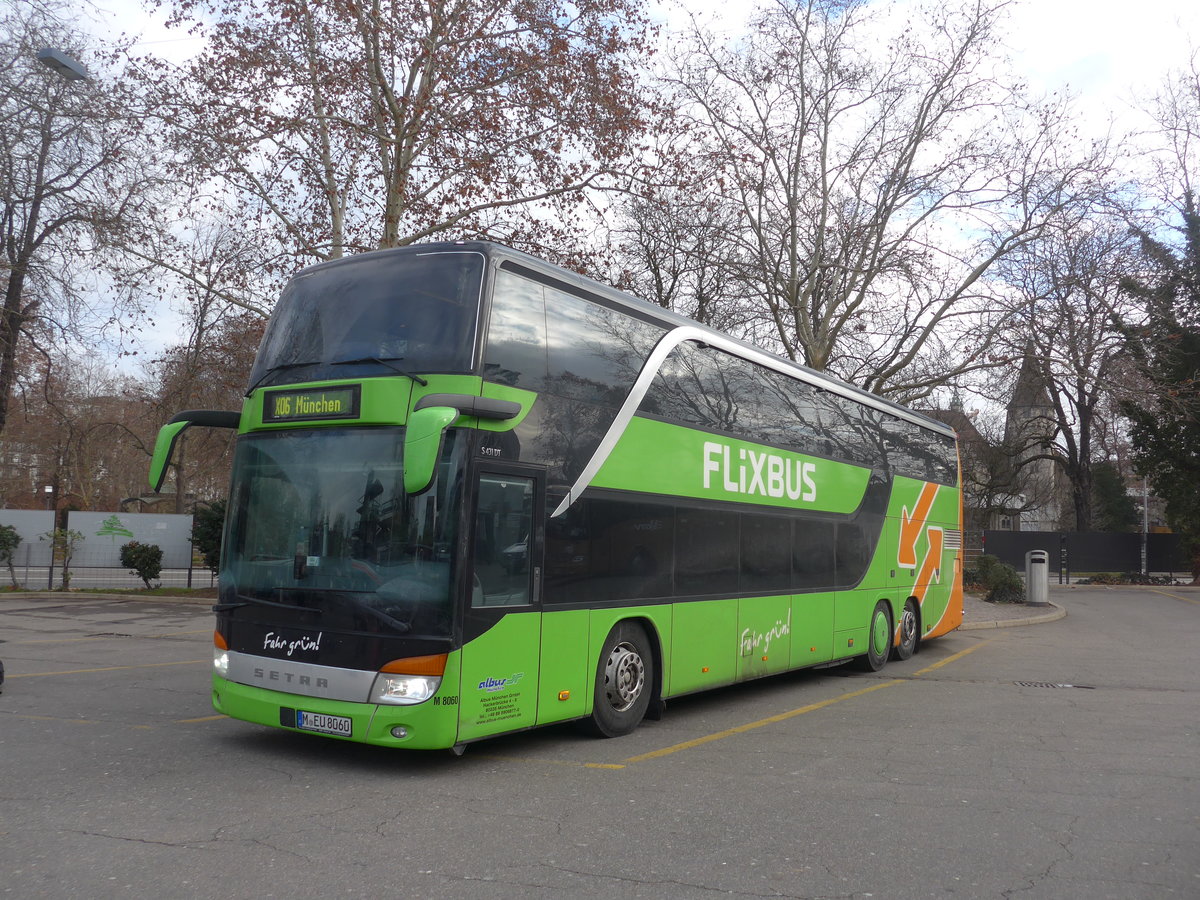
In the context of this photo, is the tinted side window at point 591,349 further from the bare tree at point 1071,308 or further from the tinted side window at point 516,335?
the bare tree at point 1071,308

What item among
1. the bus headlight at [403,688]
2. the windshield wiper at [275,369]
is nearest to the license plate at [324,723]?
→ the bus headlight at [403,688]

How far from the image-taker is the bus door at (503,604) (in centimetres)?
684

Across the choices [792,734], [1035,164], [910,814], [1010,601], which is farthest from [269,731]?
[1010,601]

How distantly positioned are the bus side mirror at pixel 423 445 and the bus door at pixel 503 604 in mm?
975

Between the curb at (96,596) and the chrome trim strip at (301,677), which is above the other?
the chrome trim strip at (301,677)

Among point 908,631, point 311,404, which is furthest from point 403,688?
point 908,631

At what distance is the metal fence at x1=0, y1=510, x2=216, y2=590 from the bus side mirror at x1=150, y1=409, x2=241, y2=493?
864 inches

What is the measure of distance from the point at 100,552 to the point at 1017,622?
93.5ft

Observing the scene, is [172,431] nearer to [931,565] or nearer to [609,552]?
[609,552]

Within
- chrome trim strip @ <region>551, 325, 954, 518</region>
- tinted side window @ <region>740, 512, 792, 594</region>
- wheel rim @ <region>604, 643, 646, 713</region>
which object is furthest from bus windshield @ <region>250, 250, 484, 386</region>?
tinted side window @ <region>740, 512, 792, 594</region>

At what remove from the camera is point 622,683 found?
848 cm

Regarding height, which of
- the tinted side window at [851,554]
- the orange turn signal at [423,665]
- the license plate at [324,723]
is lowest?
the license plate at [324,723]

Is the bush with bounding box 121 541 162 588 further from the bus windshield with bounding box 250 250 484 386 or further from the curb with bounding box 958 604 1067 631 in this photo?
the bus windshield with bounding box 250 250 484 386

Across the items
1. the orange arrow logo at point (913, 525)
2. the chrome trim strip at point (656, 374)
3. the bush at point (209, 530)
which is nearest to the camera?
the chrome trim strip at point (656, 374)
